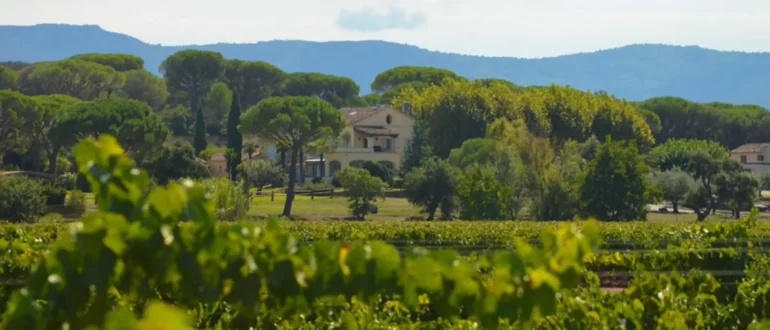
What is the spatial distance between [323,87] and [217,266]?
4064 inches

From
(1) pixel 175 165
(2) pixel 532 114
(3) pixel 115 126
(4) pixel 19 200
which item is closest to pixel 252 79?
(2) pixel 532 114

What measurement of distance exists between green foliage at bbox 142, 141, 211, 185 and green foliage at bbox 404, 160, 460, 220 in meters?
11.4

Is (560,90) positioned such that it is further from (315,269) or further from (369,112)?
(315,269)

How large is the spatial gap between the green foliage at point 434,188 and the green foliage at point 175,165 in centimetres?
1139

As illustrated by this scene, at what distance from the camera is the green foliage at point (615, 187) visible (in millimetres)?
35281

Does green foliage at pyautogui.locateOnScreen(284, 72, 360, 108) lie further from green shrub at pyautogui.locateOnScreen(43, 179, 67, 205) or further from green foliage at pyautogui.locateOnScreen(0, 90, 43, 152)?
green shrub at pyautogui.locateOnScreen(43, 179, 67, 205)

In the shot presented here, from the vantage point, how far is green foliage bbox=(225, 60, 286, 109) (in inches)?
3991

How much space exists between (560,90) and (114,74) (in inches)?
1793

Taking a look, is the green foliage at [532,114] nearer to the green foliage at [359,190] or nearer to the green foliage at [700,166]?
the green foliage at [700,166]

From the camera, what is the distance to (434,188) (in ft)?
131

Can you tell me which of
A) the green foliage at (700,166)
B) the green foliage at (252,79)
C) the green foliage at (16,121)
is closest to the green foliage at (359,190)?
the green foliage at (700,166)

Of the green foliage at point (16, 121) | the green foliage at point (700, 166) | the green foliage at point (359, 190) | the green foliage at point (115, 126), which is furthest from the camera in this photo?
the green foliage at point (16, 121)

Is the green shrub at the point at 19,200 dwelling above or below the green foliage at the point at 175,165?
below

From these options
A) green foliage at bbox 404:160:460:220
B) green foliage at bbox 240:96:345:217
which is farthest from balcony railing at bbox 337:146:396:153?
green foliage at bbox 404:160:460:220
